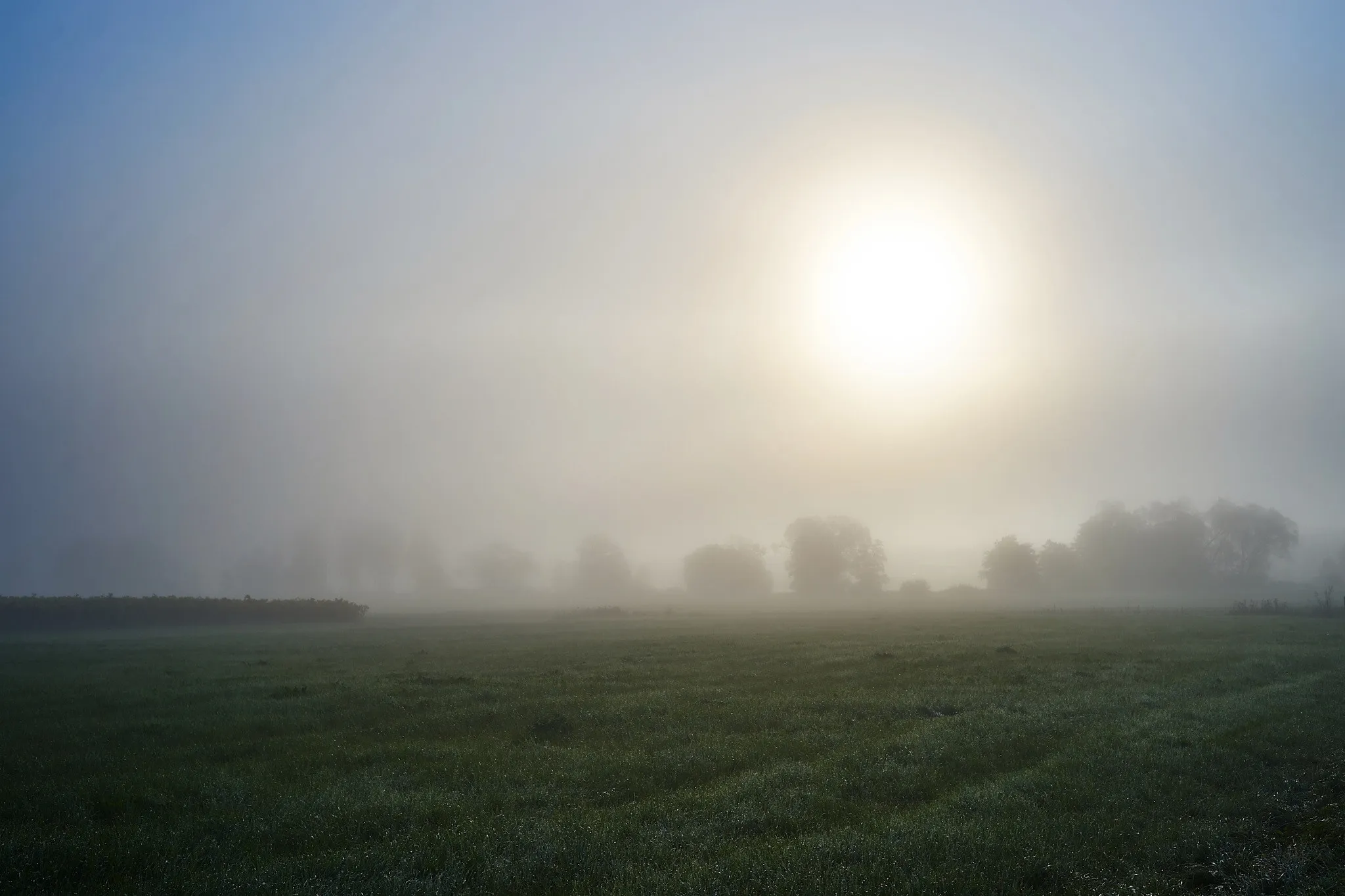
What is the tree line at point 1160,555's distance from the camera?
470 ft

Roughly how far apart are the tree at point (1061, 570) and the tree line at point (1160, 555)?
0.64 ft

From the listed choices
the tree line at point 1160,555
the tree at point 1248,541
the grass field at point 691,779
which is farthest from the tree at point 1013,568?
the grass field at point 691,779

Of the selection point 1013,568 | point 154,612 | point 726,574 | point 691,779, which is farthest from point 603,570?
point 691,779

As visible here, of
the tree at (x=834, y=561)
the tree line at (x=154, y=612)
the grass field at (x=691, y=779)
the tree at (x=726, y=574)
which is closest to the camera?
the grass field at (x=691, y=779)

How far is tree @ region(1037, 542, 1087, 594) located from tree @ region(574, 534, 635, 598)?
338 ft

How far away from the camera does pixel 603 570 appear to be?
193000 mm

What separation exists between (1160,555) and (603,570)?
129 m

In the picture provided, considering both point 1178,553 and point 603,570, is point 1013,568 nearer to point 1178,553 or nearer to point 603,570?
point 1178,553

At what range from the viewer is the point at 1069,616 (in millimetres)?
71875

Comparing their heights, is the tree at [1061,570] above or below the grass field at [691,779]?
below

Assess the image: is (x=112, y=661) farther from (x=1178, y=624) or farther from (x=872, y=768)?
(x=1178, y=624)

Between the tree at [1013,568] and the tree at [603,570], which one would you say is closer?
the tree at [1013,568]

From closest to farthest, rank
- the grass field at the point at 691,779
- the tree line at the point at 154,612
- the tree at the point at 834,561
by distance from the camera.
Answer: the grass field at the point at 691,779, the tree line at the point at 154,612, the tree at the point at 834,561

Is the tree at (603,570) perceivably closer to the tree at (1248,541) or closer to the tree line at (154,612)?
the tree line at (154,612)
